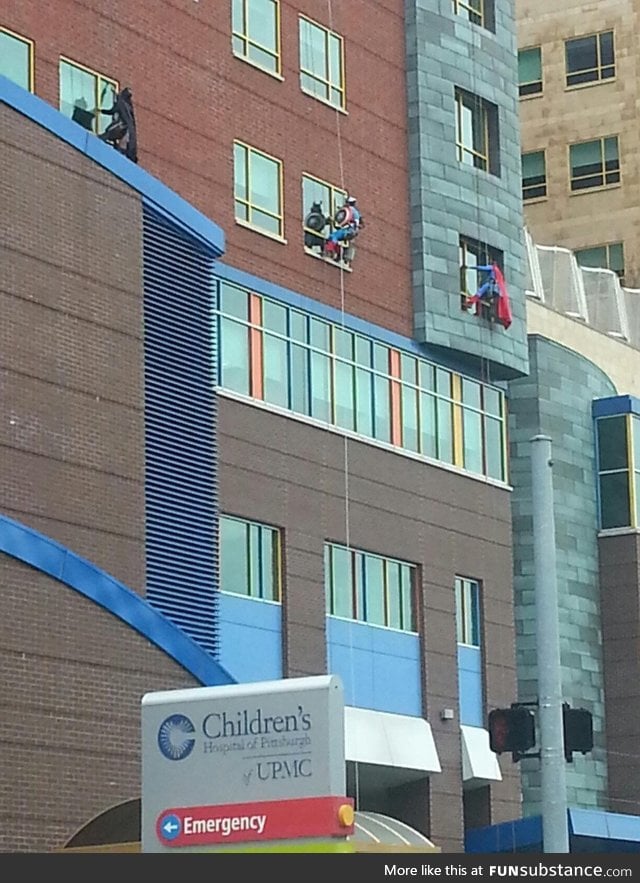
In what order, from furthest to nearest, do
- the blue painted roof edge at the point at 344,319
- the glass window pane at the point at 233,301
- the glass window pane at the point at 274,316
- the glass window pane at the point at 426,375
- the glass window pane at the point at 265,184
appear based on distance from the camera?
the glass window pane at the point at 426,375, the glass window pane at the point at 265,184, the glass window pane at the point at 274,316, the blue painted roof edge at the point at 344,319, the glass window pane at the point at 233,301

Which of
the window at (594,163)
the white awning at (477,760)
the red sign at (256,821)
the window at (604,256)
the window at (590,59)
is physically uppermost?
the window at (590,59)

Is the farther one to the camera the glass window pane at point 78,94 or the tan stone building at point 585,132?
the tan stone building at point 585,132

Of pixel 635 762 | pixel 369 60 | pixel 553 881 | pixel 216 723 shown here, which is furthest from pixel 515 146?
pixel 553 881

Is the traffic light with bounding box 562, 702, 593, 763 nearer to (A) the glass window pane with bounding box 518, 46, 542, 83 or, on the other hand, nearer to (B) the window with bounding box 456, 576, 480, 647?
(B) the window with bounding box 456, 576, 480, 647

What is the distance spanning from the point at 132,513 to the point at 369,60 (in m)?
19.0

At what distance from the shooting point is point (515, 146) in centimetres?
5706

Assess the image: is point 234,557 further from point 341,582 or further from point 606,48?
point 606,48

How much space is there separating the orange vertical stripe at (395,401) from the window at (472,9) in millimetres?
9457

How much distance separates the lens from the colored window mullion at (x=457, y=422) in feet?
176

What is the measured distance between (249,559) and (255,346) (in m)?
4.41

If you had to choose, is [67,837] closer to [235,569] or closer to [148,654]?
[148,654]

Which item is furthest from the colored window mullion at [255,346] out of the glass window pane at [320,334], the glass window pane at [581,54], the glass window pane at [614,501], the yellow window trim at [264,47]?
the glass window pane at [581,54]

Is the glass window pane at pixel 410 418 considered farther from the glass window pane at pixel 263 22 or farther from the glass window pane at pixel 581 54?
the glass window pane at pixel 581 54

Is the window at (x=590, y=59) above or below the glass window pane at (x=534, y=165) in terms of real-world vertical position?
above
